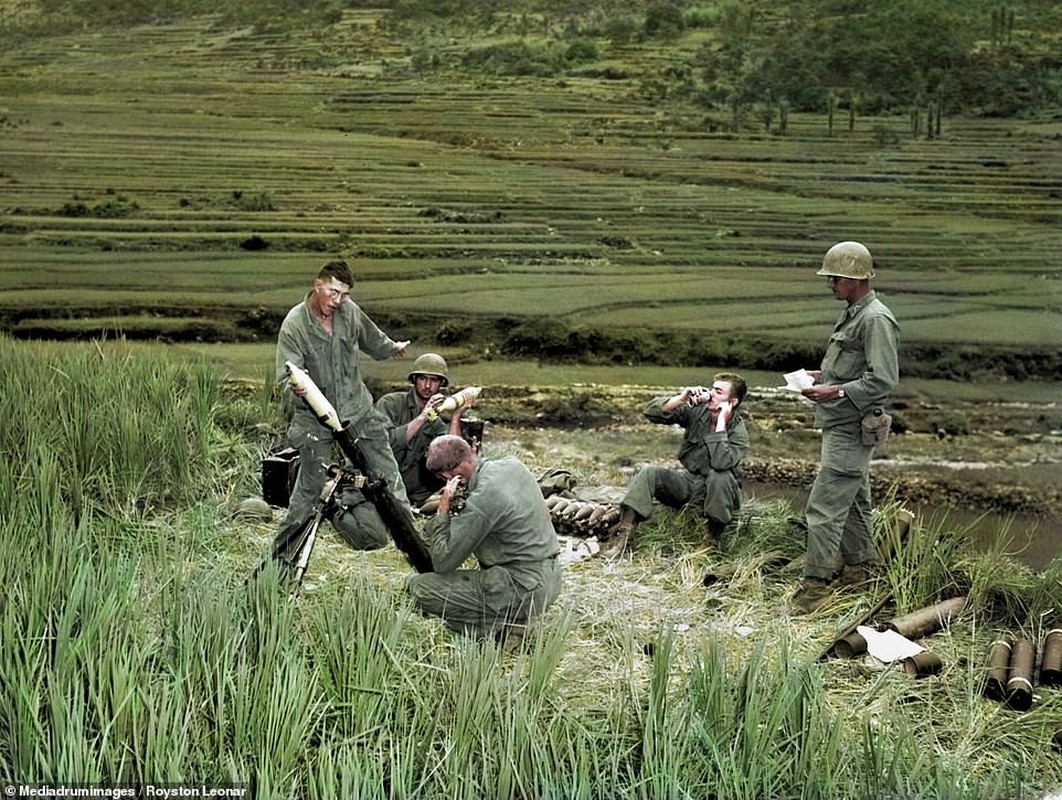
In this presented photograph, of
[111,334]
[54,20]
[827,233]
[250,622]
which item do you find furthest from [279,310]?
[250,622]

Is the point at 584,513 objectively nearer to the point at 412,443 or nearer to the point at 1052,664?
the point at 412,443

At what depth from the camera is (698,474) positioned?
20.3ft

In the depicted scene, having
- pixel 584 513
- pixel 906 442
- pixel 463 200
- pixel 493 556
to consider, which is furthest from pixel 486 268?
pixel 493 556

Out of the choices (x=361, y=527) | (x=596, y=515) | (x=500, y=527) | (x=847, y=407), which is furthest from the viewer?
(x=596, y=515)

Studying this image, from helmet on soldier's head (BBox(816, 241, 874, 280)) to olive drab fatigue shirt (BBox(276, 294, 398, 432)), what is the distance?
1916mm

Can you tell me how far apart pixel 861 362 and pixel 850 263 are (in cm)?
41

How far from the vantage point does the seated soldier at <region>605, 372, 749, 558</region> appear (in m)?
5.98

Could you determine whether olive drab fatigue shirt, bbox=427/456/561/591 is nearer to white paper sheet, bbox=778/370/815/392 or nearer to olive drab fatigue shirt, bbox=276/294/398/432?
olive drab fatigue shirt, bbox=276/294/398/432

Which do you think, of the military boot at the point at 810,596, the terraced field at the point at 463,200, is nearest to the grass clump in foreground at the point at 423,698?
the military boot at the point at 810,596

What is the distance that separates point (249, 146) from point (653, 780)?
523 centimetres

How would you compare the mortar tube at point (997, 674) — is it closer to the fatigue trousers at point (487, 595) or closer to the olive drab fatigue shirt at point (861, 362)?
the olive drab fatigue shirt at point (861, 362)

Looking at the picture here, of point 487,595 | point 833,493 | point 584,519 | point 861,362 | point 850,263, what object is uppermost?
point 850,263

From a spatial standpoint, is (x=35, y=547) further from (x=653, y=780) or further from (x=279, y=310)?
(x=279, y=310)

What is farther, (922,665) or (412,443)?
(412,443)
